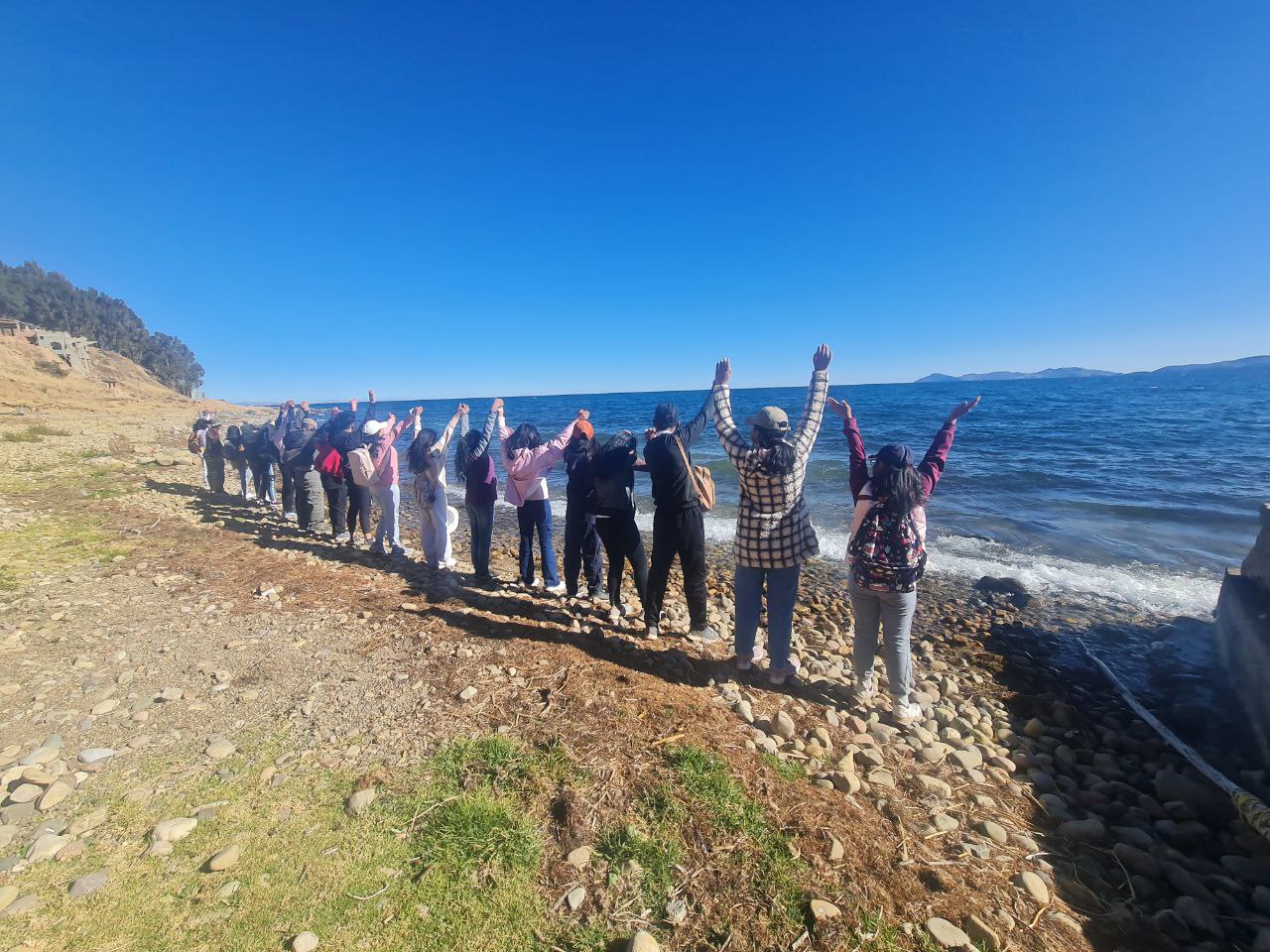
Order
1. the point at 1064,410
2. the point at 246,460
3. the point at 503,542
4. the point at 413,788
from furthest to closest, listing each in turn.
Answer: the point at 1064,410 → the point at 246,460 → the point at 503,542 → the point at 413,788

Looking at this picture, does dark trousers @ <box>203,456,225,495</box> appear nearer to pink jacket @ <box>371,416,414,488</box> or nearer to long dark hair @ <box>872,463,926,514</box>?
pink jacket @ <box>371,416,414,488</box>

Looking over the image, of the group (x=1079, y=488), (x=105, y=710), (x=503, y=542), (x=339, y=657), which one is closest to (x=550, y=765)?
(x=339, y=657)

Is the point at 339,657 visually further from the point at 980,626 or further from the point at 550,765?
the point at 980,626

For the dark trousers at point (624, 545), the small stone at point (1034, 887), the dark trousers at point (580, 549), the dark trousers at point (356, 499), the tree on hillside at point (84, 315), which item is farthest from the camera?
the tree on hillside at point (84, 315)

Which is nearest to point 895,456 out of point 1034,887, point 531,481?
point 1034,887

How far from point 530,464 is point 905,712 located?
4.93 m

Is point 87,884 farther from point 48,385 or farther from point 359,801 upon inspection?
point 48,385

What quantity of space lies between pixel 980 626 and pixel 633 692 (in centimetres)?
611

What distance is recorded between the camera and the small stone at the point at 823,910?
7.79 ft

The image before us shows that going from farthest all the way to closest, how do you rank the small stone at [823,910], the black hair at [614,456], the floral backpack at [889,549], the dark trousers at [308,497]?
the dark trousers at [308,497], the black hair at [614,456], the floral backpack at [889,549], the small stone at [823,910]

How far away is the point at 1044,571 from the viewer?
994cm

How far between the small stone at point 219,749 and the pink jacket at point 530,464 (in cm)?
378

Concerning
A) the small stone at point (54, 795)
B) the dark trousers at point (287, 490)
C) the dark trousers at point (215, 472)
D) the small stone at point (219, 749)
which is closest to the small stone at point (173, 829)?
the small stone at point (219, 749)

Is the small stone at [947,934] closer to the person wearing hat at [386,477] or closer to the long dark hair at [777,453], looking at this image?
the long dark hair at [777,453]
